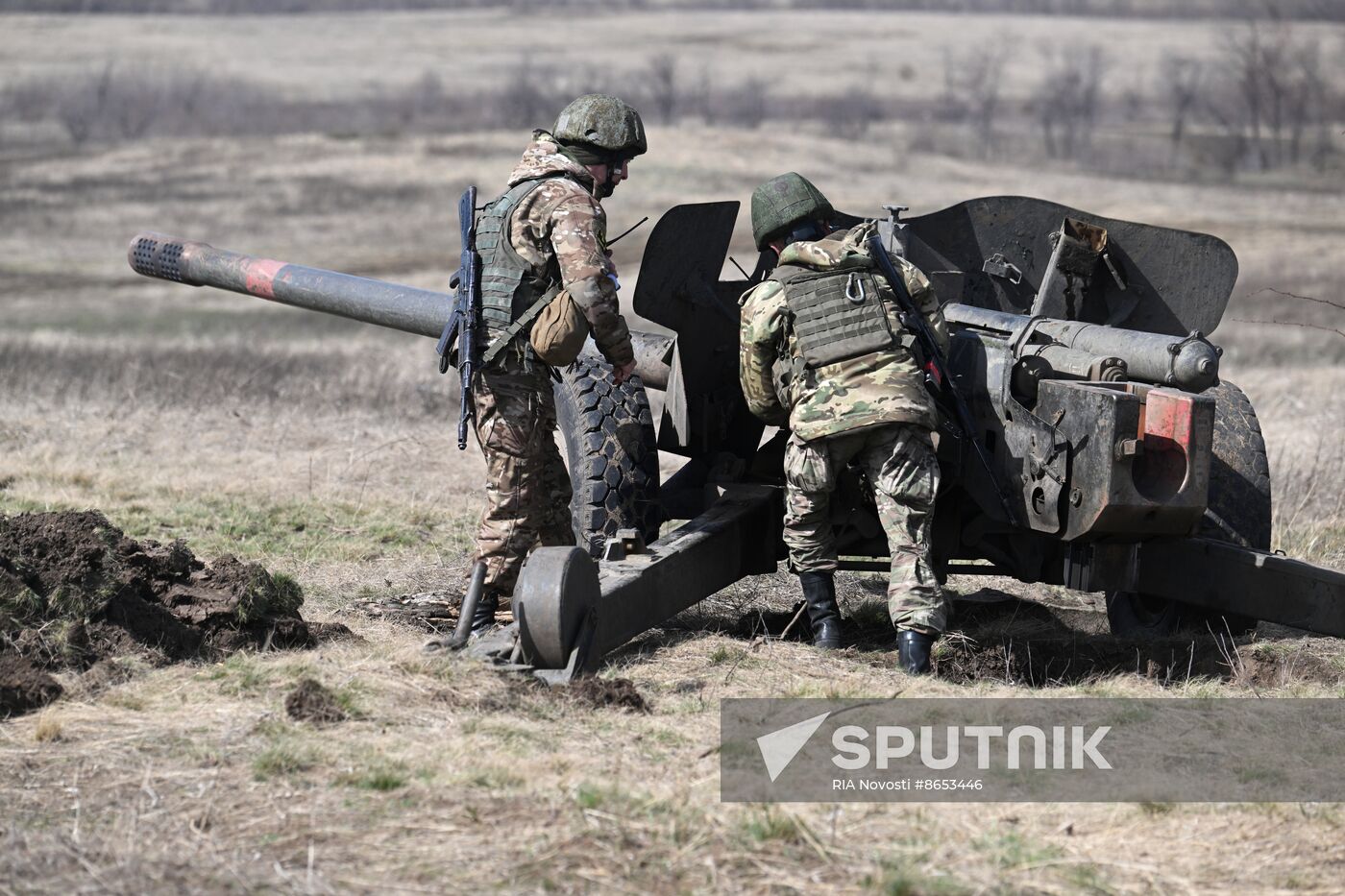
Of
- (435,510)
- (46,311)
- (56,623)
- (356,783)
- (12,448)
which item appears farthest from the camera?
(46,311)

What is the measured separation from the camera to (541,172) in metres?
6.31

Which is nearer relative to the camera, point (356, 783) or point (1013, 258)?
point (356, 783)

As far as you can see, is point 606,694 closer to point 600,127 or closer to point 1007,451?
point 1007,451

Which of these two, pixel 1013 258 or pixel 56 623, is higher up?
pixel 1013 258

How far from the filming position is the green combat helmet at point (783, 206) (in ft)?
20.8

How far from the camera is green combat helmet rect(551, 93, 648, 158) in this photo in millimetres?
6312

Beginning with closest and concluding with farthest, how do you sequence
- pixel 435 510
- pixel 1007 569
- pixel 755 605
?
1. pixel 1007 569
2. pixel 755 605
3. pixel 435 510

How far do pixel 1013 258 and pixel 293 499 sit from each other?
416cm

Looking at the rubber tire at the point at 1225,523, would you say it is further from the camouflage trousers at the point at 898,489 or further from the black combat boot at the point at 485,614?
the black combat boot at the point at 485,614

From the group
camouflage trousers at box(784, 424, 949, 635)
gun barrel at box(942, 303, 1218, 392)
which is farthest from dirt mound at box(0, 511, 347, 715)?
gun barrel at box(942, 303, 1218, 392)

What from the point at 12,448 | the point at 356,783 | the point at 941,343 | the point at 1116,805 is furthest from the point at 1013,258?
the point at 12,448

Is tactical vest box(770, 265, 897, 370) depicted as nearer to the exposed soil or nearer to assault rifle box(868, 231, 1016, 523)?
assault rifle box(868, 231, 1016, 523)

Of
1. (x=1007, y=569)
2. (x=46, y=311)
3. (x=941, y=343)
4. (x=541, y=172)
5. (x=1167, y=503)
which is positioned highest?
(x=541, y=172)

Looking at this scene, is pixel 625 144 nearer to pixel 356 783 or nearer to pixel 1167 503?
pixel 1167 503
